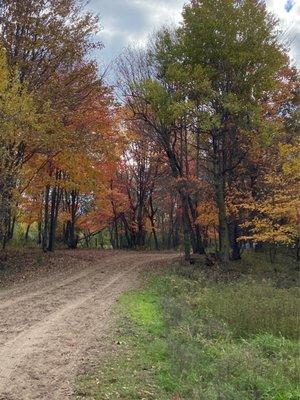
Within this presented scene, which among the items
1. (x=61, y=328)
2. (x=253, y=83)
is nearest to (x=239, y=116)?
(x=253, y=83)

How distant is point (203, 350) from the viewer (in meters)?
7.96

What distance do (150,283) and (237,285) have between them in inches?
126

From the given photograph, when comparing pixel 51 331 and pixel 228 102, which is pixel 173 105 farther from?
pixel 51 331

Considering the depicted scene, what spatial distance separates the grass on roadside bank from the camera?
248 inches

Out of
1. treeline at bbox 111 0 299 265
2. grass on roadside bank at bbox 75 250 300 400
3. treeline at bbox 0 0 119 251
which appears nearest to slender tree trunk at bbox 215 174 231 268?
treeline at bbox 111 0 299 265

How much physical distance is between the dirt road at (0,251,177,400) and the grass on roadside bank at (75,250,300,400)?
0.46m

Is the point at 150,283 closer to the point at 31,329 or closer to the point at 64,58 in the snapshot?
the point at 31,329

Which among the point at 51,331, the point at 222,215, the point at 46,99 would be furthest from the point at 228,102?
the point at 51,331

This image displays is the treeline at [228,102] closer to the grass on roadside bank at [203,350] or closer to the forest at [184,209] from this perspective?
the forest at [184,209]

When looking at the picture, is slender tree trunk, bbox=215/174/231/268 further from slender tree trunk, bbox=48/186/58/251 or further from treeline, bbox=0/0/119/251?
slender tree trunk, bbox=48/186/58/251

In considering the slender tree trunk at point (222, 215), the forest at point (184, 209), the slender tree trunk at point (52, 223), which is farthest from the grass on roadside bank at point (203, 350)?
the slender tree trunk at point (52, 223)

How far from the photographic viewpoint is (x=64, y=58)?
65.6 feet

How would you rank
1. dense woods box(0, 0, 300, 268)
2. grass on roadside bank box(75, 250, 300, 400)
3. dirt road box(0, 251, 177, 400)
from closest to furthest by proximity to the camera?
grass on roadside bank box(75, 250, 300, 400)
dirt road box(0, 251, 177, 400)
dense woods box(0, 0, 300, 268)

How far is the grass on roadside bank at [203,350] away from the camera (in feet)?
20.7
